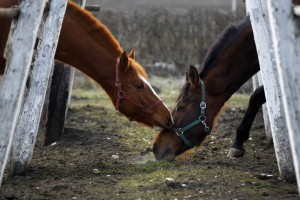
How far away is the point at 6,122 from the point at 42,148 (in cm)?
363

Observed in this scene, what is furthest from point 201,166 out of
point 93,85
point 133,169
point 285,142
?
point 93,85

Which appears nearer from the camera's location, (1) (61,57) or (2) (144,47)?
(1) (61,57)

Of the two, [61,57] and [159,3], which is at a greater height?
[159,3]

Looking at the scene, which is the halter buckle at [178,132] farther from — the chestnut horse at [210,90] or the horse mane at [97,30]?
the horse mane at [97,30]

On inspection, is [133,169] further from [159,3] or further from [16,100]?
[159,3]

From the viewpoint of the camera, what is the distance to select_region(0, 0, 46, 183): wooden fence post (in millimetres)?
4551

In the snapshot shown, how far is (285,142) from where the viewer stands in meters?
5.81

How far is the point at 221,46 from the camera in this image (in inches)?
296

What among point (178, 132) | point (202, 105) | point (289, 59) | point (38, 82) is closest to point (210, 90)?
point (202, 105)

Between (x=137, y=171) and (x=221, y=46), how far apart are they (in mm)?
Answer: 1898

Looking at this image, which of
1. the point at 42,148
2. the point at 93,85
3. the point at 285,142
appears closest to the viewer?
the point at 285,142

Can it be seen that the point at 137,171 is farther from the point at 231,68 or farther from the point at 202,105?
the point at 231,68

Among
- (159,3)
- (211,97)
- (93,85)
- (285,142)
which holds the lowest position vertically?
(285,142)

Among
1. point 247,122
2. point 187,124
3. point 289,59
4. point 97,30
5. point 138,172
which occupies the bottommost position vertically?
point 138,172
